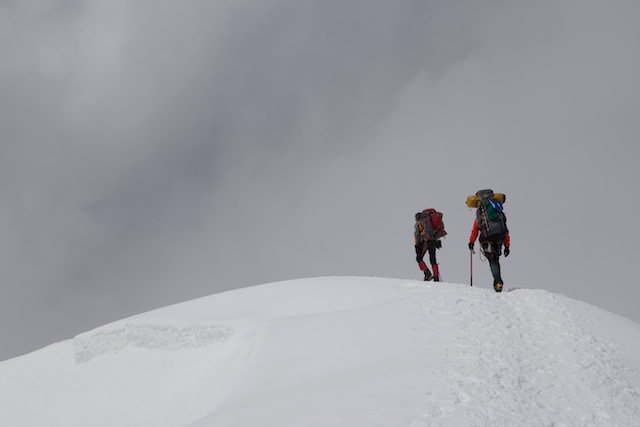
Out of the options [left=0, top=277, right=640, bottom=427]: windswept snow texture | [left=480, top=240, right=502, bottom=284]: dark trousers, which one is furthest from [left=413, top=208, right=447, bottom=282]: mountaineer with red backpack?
[left=0, top=277, right=640, bottom=427]: windswept snow texture

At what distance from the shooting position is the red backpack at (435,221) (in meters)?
15.6

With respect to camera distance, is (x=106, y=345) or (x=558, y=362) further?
(x=106, y=345)

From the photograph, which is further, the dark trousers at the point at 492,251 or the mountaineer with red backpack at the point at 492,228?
the dark trousers at the point at 492,251

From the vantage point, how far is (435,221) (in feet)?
51.2

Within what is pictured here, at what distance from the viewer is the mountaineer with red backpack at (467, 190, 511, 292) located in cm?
1264

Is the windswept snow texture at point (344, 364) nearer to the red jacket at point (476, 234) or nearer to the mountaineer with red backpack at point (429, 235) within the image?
the red jacket at point (476, 234)

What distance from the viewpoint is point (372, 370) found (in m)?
6.87

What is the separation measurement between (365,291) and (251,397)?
19.0 feet

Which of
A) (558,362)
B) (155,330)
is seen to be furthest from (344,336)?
(155,330)

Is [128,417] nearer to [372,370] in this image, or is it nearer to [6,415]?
[6,415]

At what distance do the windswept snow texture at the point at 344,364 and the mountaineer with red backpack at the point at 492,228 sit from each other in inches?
46.6

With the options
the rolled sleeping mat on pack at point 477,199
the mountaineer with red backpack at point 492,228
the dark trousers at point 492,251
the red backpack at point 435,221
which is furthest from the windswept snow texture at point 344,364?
the red backpack at point 435,221

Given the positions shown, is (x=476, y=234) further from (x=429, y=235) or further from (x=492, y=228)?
(x=429, y=235)

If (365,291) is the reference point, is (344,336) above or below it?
below
